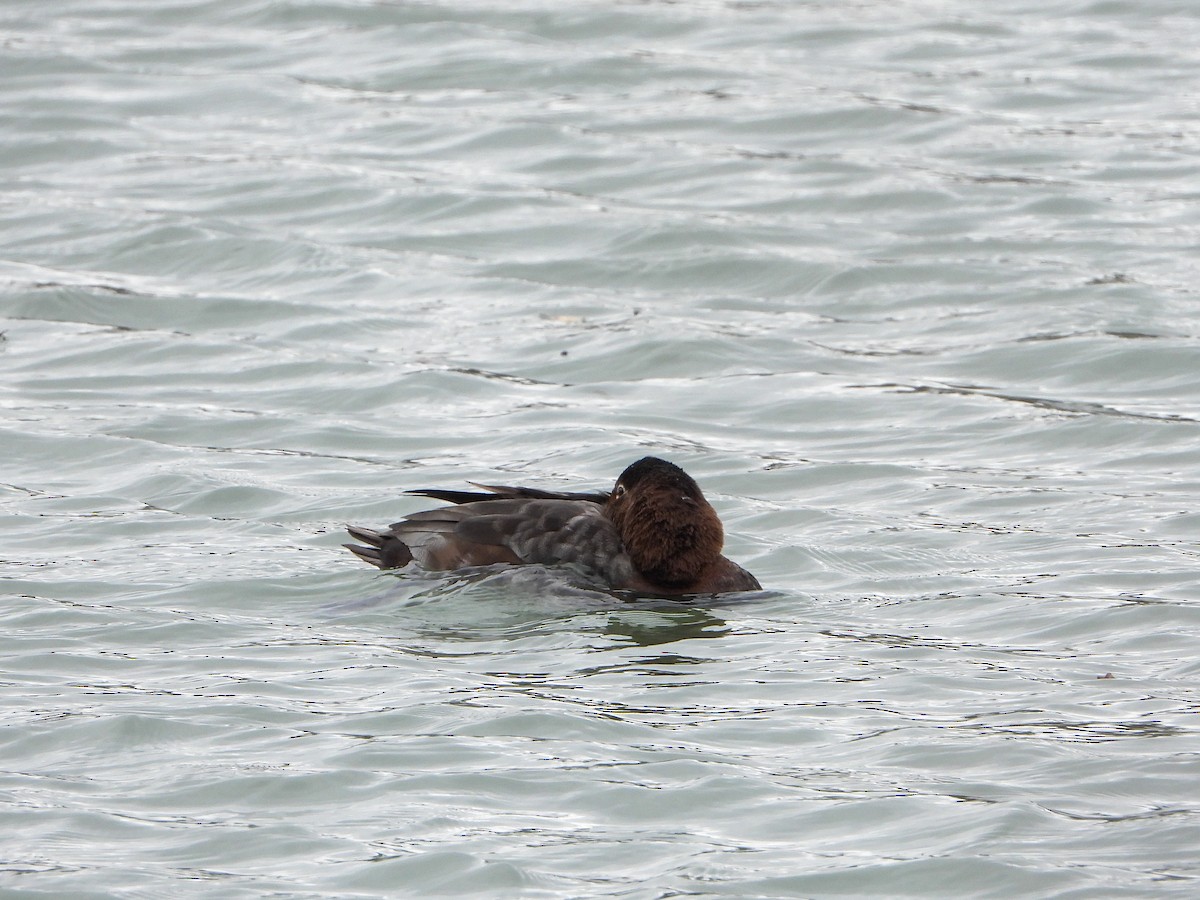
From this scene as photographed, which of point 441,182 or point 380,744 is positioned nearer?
point 380,744

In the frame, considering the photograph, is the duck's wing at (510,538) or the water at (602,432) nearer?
the water at (602,432)

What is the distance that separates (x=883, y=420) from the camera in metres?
11.4

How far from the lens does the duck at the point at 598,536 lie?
27.9 feet

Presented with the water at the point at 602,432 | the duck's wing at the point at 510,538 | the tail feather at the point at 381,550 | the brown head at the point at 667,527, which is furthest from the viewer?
the tail feather at the point at 381,550

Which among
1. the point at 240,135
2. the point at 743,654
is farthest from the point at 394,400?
the point at 240,135

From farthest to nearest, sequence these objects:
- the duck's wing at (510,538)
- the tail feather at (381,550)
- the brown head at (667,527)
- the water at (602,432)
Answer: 1. the tail feather at (381,550)
2. the duck's wing at (510,538)
3. the brown head at (667,527)
4. the water at (602,432)

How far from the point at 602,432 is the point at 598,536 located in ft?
8.68

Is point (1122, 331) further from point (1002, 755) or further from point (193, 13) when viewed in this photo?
point (193, 13)

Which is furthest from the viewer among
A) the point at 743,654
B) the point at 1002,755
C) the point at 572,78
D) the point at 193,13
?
the point at 193,13

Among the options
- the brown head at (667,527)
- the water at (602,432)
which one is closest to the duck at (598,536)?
the brown head at (667,527)

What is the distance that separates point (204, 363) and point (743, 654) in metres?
5.79

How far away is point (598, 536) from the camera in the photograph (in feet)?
28.3

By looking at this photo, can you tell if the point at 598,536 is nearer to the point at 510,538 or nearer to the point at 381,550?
the point at 510,538

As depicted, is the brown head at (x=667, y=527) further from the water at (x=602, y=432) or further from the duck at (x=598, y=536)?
the water at (x=602, y=432)
